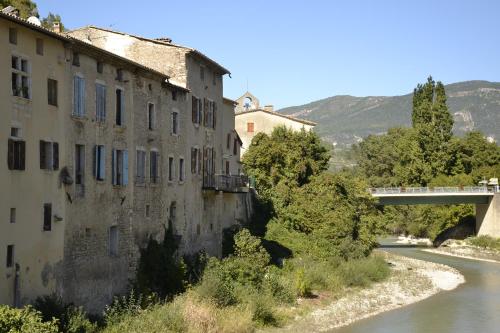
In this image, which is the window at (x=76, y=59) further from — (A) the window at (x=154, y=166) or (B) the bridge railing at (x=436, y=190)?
(B) the bridge railing at (x=436, y=190)

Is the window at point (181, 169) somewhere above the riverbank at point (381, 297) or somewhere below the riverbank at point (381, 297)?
above

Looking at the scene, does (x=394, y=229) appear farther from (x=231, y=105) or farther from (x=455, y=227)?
(x=231, y=105)

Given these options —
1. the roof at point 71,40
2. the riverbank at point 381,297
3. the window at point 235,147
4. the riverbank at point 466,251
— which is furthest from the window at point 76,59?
the riverbank at point 466,251

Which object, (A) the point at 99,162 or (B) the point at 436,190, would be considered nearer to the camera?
(A) the point at 99,162

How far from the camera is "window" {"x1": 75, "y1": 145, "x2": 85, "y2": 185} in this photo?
26.1 metres

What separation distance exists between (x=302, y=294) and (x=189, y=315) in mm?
11599

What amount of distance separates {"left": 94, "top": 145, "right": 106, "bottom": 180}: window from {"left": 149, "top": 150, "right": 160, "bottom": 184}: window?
430 cm

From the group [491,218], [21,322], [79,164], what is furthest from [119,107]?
[491,218]

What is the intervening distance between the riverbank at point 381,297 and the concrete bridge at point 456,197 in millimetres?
14179

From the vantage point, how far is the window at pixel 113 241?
28.7 meters

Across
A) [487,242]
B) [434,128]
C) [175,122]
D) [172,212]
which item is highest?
[434,128]

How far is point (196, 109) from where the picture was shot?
124ft

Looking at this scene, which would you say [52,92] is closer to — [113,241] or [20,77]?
[20,77]

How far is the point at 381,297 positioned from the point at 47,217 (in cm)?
2451
